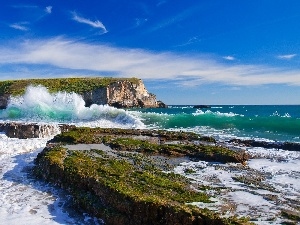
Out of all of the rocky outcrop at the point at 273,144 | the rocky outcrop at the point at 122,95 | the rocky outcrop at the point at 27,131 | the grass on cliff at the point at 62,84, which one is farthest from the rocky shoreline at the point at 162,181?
the grass on cliff at the point at 62,84

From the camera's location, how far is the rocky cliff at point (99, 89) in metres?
78.2

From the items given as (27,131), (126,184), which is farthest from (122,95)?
(126,184)

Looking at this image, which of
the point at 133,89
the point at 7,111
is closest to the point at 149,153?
the point at 7,111

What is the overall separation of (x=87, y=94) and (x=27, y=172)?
2669 inches

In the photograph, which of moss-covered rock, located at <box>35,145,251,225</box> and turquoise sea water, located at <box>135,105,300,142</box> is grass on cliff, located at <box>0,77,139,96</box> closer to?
turquoise sea water, located at <box>135,105,300,142</box>

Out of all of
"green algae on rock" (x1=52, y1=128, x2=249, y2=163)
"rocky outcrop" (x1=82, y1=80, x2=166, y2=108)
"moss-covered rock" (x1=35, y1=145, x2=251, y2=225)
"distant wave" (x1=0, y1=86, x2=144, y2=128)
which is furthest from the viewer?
"rocky outcrop" (x1=82, y1=80, x2=166, y2=108)

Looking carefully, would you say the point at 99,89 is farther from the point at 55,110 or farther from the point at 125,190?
the point at 125,190

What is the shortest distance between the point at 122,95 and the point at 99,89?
6102 millimetres

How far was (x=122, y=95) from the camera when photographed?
8325cm

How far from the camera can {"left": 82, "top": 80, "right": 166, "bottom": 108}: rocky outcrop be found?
258 ft

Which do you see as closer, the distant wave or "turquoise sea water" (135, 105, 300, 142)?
"turquoise sea water" (135, 105, 300, 142)

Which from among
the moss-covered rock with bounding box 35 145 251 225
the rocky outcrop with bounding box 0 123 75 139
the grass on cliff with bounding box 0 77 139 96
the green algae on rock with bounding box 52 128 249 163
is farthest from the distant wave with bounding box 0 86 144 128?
the grass on cliff with bounding box 0 77 139 96

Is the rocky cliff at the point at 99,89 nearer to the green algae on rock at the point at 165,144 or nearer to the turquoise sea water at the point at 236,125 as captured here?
the turquoise sea water at the point at 236,125

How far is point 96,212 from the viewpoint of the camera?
25.2 ft
